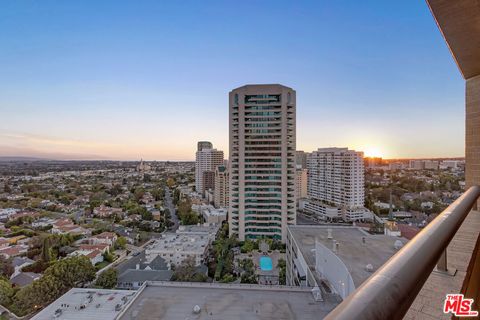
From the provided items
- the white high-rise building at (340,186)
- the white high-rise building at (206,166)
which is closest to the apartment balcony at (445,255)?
A: the white high-rise building at (340,186)

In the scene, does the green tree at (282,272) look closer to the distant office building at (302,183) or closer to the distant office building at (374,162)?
the distant office building at (302,183)

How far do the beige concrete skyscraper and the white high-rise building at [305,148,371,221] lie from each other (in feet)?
27.4

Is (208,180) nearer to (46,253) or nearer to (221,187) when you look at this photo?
(221,187)

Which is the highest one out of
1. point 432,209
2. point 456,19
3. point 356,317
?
point 456,19

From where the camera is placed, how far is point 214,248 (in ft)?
48.8

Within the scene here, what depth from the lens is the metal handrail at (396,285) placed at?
28cm

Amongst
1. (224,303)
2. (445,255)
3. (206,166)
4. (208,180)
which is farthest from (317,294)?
(206,166)

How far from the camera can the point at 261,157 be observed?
681 inches

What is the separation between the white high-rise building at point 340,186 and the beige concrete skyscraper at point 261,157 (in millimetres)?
8350

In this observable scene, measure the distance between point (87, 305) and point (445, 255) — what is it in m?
10.5

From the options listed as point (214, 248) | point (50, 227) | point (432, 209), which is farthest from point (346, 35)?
point (50, 227)

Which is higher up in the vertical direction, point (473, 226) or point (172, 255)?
point (473, 226)

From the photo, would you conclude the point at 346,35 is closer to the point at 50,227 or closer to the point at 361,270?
the point at 361,270

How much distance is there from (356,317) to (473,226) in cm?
204
